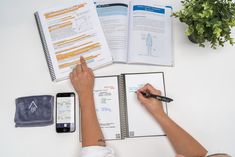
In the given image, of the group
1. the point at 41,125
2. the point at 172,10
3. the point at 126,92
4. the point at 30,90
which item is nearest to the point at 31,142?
the point at 41,125

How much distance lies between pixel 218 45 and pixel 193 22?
0.17 meters

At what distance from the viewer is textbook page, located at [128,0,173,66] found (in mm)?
878

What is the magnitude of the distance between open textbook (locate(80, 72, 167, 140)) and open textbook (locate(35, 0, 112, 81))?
0.08 meters

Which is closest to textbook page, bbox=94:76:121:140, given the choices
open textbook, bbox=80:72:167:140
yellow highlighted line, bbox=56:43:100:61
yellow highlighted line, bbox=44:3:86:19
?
open textbook, bbox=80:72:167:140

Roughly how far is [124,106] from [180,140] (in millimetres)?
207

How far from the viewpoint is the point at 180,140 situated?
0.78m

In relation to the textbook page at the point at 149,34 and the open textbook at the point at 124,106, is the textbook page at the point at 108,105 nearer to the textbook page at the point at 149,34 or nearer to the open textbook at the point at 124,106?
the open textbook at the point at 124,106

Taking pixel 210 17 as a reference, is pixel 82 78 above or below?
below

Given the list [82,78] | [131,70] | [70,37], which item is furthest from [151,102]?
[70,37]

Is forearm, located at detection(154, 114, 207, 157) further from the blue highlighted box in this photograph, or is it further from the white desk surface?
the blue highlighted box

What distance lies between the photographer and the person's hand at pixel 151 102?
811mm

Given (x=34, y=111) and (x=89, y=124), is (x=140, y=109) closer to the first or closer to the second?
(x=89, y=124)

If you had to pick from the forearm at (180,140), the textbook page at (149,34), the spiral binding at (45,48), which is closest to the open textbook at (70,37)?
the spiral binding at (45,48)

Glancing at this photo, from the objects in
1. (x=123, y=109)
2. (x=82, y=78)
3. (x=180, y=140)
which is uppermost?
(x=82, y=78)
